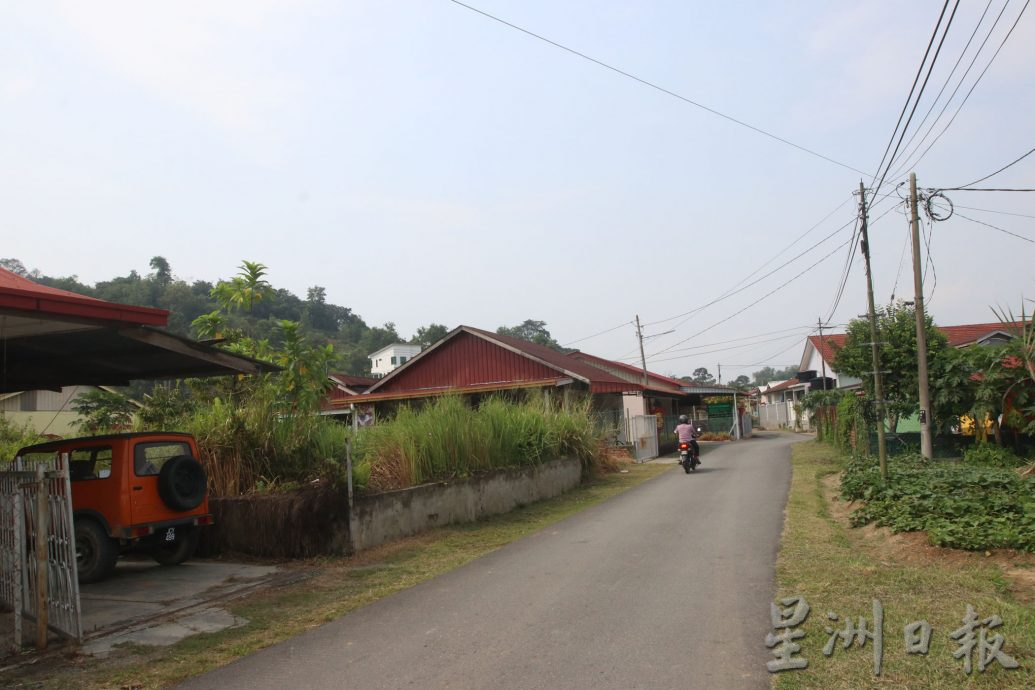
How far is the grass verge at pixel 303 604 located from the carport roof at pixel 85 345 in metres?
2.86

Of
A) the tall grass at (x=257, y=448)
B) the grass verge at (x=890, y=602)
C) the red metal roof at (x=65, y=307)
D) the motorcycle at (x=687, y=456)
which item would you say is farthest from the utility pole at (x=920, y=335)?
the red metal roof at (x=65, y=307)

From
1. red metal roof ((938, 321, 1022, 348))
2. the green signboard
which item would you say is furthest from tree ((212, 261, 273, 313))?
the green signboard

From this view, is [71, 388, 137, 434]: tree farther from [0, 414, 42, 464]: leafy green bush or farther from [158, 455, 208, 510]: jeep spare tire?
[158, 455, 208, 510]: jeep spare tire

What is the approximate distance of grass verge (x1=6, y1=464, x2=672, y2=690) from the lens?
575 cm

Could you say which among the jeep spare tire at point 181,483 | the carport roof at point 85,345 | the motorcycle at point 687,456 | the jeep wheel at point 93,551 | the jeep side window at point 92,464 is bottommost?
the motorcycle at point 687,456

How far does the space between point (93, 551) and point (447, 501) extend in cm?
537

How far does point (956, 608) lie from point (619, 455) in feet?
62.3

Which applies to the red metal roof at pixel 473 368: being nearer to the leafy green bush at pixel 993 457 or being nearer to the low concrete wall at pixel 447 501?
the low concrete wall at pixel 447 501

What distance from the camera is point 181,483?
9.66 m

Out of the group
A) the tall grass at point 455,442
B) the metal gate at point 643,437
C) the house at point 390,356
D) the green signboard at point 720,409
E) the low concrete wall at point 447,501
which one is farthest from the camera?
the house at point 390,356

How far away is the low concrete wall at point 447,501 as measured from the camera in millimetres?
10820

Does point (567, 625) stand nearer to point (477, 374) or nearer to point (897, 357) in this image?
point (897, 357)

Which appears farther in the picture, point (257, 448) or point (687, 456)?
point (687, 456)

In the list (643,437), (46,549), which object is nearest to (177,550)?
(46,549)
